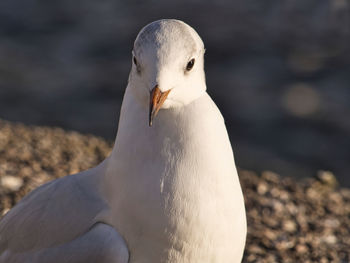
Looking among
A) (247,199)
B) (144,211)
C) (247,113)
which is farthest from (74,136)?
(144,211)

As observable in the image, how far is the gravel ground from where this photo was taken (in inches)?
169

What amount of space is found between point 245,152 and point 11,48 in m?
3.85

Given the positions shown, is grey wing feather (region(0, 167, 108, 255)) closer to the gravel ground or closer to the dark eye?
the dark eye

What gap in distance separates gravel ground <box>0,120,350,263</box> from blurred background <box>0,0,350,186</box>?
1.86 meters

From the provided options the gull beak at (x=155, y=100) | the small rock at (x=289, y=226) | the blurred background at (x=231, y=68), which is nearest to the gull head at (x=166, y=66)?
the gull beak at (x=155, y=100)

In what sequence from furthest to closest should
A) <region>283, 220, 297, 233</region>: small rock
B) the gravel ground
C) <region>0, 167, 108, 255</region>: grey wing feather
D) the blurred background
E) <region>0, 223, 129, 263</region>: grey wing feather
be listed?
1. the blurred background
2. <region>283, 220, 297, 233</region>: small rock
3. the gravel ground
4. <region>0, 167, 108, 255</region>: grey wing feather
5. <region>0, 223, 129, 263</region>: grey wing feather

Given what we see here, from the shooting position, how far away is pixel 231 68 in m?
8.91

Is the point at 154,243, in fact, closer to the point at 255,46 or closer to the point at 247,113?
the point at 247,113

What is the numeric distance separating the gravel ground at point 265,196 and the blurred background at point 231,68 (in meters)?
1.86

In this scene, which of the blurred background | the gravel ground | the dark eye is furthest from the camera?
the blurred background

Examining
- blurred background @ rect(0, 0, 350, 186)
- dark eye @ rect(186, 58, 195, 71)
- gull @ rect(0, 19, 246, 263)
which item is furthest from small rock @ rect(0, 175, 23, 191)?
blurred background @ rect(0, 0, 350, 186)

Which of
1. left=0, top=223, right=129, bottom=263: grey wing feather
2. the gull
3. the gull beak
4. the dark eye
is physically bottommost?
left=0, top=223, right=129, bottom=263: grey wing feather

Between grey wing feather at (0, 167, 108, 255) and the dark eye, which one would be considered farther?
grey wing feather at (0, 167, 108, 255)

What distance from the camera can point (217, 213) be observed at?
2.81 meters
